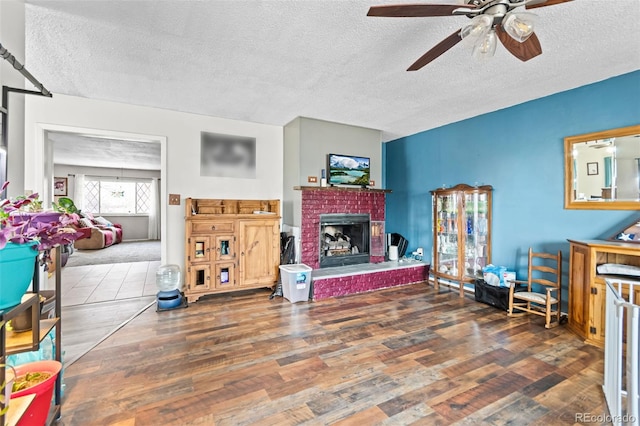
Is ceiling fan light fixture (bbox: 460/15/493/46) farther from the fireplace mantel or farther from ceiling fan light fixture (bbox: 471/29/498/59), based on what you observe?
the fireplace mantel

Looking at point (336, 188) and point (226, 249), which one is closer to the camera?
point (226, 249)

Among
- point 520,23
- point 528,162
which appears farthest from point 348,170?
point 520,23

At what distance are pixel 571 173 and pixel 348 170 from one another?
9.14 feet

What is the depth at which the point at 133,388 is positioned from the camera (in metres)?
1.92

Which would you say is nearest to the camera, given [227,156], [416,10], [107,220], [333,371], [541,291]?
[416,10]

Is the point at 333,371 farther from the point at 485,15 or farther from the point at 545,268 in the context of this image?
the point at 545,268

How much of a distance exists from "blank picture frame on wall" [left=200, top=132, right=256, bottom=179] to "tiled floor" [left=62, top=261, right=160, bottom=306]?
6.47 ft

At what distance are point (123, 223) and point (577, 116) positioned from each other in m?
11.2

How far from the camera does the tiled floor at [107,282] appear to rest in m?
3.83

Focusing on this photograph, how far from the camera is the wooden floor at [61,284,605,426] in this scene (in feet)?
5.59

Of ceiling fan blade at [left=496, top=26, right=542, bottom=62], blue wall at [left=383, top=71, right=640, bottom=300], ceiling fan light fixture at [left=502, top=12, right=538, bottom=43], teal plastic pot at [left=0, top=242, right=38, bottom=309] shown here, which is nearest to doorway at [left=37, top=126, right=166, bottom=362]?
teal plastic pot at [left=0, top=242, right=38, bottom=309]

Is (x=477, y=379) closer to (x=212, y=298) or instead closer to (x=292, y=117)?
(x=212, y=298)

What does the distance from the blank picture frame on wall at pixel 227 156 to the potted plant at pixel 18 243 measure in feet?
10.1

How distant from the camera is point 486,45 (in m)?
1.79
